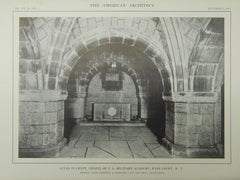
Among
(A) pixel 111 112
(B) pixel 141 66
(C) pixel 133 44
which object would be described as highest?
(C) pixel 133 44

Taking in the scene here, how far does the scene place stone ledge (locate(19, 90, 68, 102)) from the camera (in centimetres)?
175

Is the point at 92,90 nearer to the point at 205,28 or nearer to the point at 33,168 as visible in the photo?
the point at 33,168

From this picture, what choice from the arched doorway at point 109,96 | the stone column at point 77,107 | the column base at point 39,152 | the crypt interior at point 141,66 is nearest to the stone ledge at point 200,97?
the crypt interior at point 141,66

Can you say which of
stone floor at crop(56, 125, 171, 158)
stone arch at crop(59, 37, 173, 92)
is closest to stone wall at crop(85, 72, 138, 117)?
stone floor at crop(56, 125, 171, 158)

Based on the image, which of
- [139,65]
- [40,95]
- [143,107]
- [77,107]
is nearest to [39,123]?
[40,95]

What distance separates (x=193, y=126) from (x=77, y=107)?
2514 mm

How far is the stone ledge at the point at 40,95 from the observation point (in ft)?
5.73

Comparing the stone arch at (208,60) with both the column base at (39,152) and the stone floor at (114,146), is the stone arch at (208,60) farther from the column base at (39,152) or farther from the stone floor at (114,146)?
the column base at (39,152)

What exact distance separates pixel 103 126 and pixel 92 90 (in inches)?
38.0

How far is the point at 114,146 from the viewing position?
212 cm

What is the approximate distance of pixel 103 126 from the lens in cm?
338

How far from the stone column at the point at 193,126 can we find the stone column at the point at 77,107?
7.36ft

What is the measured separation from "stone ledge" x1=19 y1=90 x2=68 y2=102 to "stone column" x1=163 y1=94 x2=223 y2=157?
1.43 m

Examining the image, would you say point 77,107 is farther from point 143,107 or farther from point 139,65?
point 139,65
